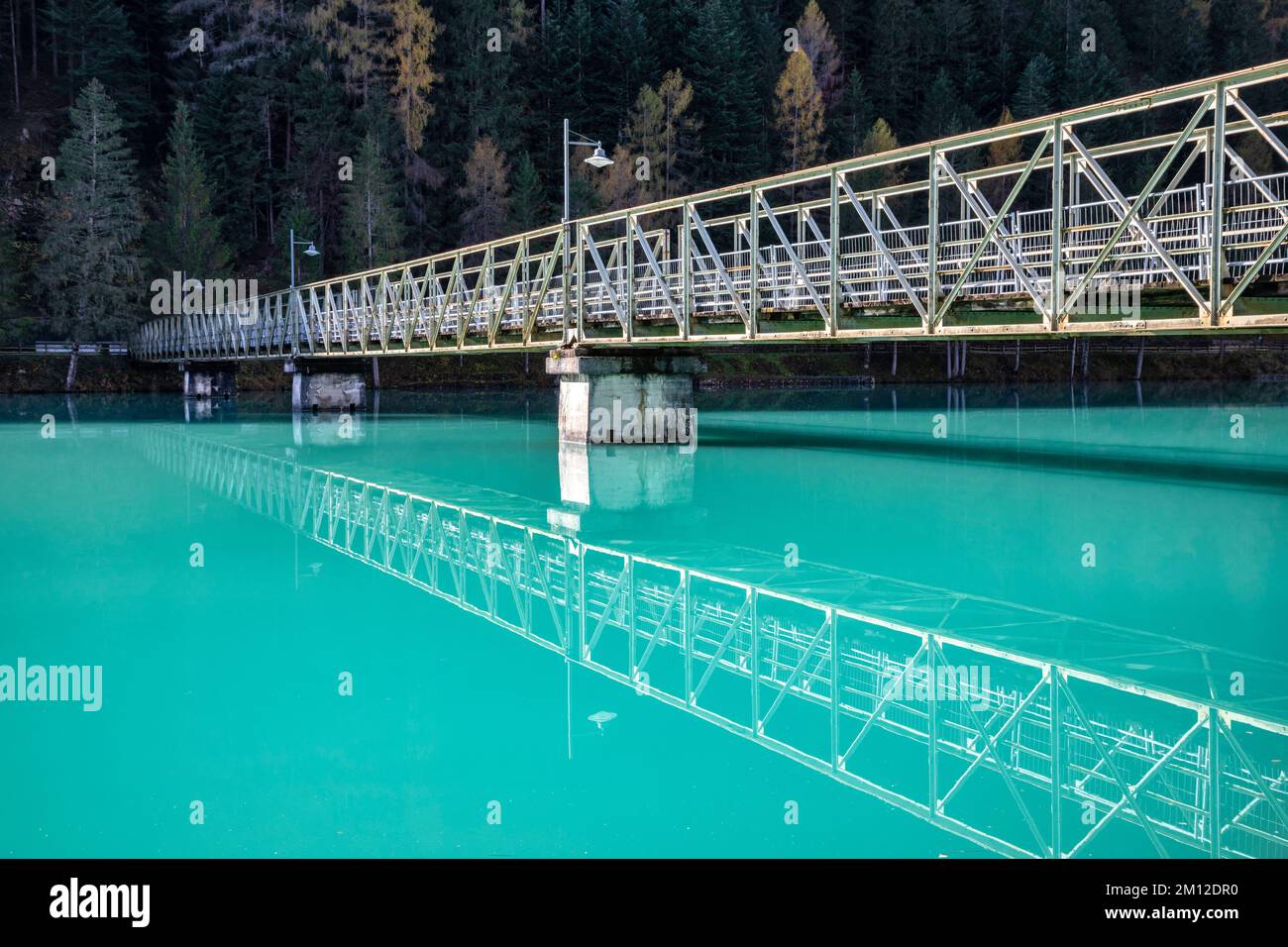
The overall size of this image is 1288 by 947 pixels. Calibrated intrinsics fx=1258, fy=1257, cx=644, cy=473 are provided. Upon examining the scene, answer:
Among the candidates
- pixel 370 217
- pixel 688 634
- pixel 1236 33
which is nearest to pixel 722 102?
pixel 370 217

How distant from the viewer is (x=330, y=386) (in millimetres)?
43406

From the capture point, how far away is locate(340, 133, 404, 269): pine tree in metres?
65.1

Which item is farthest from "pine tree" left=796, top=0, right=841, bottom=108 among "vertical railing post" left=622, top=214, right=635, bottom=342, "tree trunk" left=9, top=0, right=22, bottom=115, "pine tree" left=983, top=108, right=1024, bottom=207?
"vertical railing post" left=622, top=214, right=635, bottom=342

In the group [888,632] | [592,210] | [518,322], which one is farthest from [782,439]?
[592,210]

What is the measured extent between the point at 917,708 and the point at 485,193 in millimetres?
64390

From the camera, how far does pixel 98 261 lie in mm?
61719

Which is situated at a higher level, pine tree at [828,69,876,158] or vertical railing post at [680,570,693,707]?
pine tree at [828,69,876,158]

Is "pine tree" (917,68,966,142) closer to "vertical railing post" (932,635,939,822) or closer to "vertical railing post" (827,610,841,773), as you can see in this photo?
"vertical railing post" (827,610,841,773)

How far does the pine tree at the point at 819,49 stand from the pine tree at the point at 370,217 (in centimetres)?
3418

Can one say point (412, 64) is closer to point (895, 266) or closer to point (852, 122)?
point (852, 122)

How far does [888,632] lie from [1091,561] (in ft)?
14.8

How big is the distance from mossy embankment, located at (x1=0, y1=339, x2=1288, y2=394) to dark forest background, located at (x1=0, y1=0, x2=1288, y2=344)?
2.53 m

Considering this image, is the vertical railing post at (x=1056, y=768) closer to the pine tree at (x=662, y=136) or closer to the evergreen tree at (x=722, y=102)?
the pine tree at (x=662, y=136)
